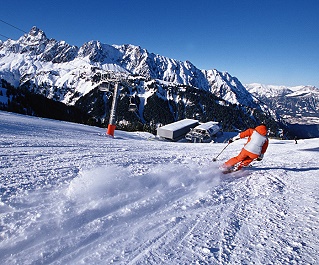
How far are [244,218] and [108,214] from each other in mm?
2437

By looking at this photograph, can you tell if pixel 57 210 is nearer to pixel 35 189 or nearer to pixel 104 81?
pixel 35 189

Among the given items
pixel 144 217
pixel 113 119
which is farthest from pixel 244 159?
pixel 113 119

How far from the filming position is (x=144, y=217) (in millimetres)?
3885

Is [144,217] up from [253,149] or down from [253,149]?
down

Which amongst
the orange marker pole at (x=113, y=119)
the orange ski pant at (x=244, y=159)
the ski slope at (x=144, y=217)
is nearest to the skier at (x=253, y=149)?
the orange ski pant at (x=244, y=159)

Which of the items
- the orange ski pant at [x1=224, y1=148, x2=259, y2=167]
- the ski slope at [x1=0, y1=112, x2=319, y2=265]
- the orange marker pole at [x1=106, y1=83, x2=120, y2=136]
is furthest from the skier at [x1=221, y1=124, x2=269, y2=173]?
the orange marker pole at [x1=106, y1=83, x2=120, y2=136]

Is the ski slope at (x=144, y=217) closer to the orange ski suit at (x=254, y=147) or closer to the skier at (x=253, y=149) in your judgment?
the skier at (x=253, y=149)

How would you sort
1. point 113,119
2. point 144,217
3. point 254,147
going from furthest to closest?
point 113,119
point 254,147
point 144,217

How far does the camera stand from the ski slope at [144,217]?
2916 mm

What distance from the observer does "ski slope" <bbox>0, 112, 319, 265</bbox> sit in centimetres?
292

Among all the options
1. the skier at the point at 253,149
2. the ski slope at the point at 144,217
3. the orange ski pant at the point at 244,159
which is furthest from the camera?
the orange ski pant at the point at 244,159

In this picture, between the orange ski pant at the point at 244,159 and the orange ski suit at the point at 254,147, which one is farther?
the orange ski pant at the point at 244,159

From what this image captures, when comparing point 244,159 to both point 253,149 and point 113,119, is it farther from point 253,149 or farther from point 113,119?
point 113,119

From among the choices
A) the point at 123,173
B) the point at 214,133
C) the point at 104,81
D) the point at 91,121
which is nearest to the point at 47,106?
the point at 91,121
